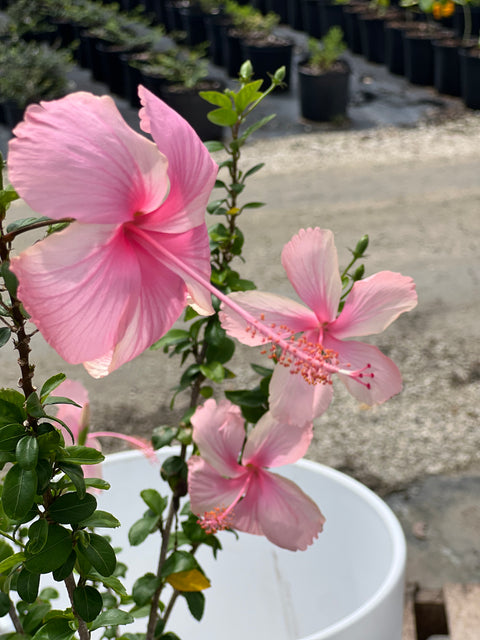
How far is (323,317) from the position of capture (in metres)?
0.59

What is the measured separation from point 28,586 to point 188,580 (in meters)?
0.23

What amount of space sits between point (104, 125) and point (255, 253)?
2.57 m

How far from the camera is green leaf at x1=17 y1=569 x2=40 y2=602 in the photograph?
0.50 m

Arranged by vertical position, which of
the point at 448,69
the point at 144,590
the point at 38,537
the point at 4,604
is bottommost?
the point at 448,69

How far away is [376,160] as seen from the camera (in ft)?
13.0

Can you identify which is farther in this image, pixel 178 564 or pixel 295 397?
pixel 178 564

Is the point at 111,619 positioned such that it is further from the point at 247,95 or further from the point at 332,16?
the point at 332,16

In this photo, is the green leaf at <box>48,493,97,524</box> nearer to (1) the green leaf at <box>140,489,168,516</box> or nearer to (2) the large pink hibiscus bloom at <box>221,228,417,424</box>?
(2) the large pink hibiscus bloom at <box>221,228,417,424</box>

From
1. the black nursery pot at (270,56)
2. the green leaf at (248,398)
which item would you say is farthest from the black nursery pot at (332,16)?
the green leaf at (248,398)

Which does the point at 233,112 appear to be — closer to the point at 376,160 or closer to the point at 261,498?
the point at 261,498

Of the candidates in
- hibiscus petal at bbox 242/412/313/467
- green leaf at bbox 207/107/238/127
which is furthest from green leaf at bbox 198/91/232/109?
hibiscus petal at bbox 242/412/313/467

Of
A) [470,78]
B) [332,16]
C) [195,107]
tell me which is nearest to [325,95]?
[195,107]

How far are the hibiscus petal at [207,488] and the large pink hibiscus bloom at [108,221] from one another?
7.7 inches

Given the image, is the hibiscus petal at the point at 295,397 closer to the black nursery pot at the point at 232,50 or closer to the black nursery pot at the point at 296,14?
the black nursery pot at the point at 232,50
